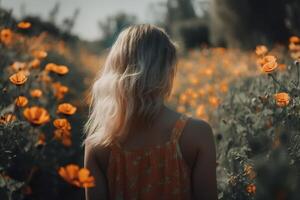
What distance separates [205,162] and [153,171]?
0.26 meters

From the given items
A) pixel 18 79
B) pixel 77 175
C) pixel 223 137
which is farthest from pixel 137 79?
pixel 223 137

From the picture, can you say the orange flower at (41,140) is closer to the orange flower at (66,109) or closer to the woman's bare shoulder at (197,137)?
the orange flower at (66,109)

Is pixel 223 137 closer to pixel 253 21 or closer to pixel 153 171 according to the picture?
pixel 153 171

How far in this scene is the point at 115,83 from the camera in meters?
2.47

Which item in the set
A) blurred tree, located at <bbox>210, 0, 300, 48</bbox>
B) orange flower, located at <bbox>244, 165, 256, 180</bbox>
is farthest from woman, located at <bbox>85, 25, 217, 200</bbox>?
blurred tree, located at <bbox>210, 0, 300, 48</bbox>

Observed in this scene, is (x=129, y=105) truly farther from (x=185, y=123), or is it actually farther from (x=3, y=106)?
(x=3, y=106)

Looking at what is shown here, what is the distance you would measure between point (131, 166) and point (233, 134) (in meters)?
1.46

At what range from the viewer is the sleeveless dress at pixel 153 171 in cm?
238

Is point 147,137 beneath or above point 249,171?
above

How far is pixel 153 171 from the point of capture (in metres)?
2.40

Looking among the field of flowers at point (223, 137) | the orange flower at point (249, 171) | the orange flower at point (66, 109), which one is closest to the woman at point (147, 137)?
the field of flowers at point (223, 137)

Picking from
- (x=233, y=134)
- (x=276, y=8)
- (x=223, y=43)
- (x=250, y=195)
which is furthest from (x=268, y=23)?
(x=250, y=195)

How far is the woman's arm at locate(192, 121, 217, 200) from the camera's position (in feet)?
7.70

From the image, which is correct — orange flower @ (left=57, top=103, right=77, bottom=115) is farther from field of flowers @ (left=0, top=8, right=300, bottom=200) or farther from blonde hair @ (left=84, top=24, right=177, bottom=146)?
blonde hair @ (left=84, top=24, right=177, bottom=146)
